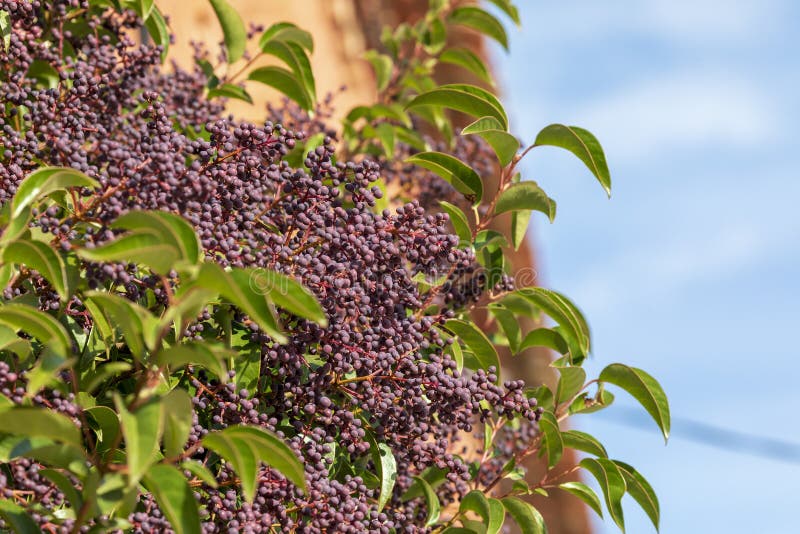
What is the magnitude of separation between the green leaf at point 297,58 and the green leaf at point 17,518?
3.51 ft

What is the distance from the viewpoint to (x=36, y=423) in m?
0.95

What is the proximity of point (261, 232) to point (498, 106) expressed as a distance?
0.49m

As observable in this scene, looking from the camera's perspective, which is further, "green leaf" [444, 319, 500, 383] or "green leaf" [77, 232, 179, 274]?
"green leaf" [444, 319, 500, 383]

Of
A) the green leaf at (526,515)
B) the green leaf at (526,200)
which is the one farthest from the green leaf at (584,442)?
the green leaf at (526,200)

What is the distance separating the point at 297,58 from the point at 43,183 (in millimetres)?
870

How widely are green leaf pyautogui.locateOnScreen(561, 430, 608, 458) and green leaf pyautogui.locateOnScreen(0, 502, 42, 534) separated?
83 centimetres

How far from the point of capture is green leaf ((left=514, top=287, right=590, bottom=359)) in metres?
1.52

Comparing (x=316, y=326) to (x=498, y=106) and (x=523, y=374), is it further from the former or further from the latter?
(x=523, y=374)

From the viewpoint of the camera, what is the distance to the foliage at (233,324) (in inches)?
38.3

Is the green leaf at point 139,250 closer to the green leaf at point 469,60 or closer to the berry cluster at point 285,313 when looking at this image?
the berry cluster at point 285,313

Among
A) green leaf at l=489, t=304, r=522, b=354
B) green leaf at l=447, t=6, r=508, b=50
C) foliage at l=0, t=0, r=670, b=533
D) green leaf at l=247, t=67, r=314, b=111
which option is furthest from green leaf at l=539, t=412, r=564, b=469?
green leaf at l=447, t=6, r=508, b=50

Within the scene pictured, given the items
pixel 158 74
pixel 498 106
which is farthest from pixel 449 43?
pixel 498 106

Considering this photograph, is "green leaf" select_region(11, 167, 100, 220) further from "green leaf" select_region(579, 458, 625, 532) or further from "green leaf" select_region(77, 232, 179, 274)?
"green leaf" select_region(579, 458, 625, 532)

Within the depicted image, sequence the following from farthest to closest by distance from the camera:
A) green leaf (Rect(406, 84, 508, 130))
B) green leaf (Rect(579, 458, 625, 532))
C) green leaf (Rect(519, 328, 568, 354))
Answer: green leaf (Rect(519, 328, 568, 354)) < green leaf (Rect(406, 84, 508, 130)) < green leaf (Rect(579, 458, 625, 532))
